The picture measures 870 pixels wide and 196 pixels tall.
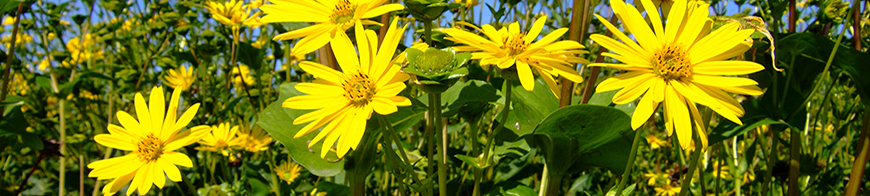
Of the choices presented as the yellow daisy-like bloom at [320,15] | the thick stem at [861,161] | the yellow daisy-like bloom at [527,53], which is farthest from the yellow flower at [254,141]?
the thick stem at [861,161]

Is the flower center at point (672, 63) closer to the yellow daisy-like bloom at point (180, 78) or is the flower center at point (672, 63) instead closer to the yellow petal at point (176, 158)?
the yellow petal at point (176, 158)

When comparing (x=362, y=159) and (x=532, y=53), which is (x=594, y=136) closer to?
(x=532, y=53)

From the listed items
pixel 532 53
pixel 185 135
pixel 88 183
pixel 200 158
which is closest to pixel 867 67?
pixel 532 53

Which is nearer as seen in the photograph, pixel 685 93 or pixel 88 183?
pixel 685 93

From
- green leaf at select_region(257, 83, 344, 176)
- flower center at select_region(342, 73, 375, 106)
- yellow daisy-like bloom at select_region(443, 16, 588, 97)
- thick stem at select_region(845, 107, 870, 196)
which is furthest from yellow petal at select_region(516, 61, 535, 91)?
thick stem at select_region(845, 107, 870, 196)

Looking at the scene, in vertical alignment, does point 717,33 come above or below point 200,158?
above

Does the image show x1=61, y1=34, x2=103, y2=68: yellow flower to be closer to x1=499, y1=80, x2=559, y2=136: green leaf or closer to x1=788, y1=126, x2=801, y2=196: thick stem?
x1=499, y1=80, x2=559, y2=136: green leaf

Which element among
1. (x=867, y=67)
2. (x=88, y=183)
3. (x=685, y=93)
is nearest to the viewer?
(x=685, y=93)
